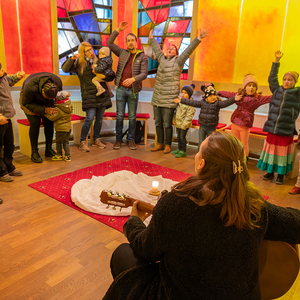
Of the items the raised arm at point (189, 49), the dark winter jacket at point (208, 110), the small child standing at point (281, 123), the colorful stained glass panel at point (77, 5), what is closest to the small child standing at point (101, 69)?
the raised arm at point (189, 49)

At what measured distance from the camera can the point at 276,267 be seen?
3.90 feet

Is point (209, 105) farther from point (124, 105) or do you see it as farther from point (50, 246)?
point (50, 246)

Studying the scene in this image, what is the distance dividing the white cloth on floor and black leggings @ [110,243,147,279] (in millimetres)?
1385

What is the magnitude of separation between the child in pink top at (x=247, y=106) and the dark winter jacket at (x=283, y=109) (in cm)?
27

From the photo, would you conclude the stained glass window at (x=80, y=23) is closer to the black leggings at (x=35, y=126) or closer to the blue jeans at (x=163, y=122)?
the black leggings at (x=35, y=126)

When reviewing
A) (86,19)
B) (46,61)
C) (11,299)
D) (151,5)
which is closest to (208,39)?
(151,5)

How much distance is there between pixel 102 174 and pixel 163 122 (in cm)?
184

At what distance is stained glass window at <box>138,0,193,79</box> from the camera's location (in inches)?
234

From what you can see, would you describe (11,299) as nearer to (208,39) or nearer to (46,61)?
(46,61)

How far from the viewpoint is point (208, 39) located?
584 cm

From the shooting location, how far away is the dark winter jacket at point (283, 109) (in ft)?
12.3

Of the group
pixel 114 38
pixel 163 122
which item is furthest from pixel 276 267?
pixel 114 38

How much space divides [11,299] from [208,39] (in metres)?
5.44

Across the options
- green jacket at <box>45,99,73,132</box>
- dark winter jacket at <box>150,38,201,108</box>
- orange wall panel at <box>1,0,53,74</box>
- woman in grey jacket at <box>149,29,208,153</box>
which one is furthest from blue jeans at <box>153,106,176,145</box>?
orange wall panel at <box>1,0,53,74</box>
